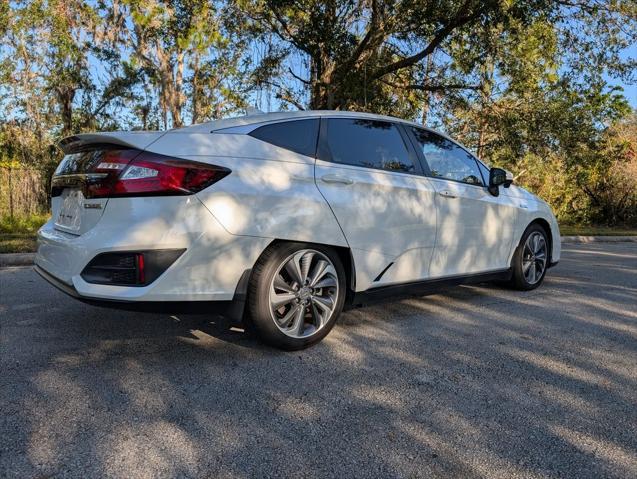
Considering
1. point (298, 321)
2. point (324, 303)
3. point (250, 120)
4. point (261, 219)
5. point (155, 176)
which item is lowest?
point (298, 321)

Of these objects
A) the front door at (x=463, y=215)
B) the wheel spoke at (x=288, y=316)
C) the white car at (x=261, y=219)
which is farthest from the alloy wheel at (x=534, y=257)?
the wheel spoke at (x=288, y=316)

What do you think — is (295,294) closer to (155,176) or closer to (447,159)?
(155,176)

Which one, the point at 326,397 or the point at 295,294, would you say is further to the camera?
the point at 295,294

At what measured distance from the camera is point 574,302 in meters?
5.39

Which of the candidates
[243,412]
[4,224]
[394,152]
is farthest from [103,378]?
[4,224]

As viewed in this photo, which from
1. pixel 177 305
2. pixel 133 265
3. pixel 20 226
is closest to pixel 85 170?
pixel 133 265

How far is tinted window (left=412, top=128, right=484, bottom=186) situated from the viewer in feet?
15.7

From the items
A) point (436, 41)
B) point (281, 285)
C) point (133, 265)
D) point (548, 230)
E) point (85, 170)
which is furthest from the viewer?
point (436, 41)

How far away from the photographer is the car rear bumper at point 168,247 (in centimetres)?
319

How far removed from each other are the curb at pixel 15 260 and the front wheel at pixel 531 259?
6344mm

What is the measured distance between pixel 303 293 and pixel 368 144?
4.38 feet

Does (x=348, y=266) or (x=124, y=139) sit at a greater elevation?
(x=124, y=139)

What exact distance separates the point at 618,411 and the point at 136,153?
3.05m

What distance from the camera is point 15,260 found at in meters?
7.52
